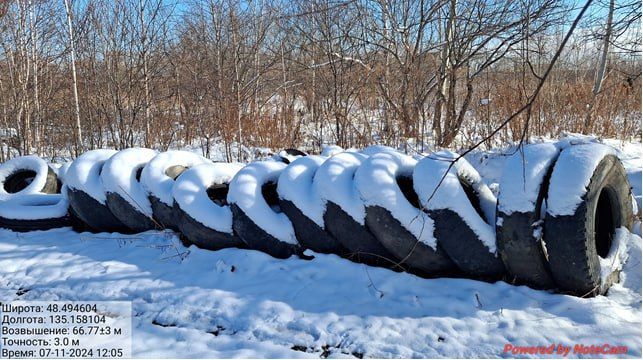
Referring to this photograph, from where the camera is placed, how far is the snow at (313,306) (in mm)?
2041

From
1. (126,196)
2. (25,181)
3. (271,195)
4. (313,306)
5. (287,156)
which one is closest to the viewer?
(313,306)

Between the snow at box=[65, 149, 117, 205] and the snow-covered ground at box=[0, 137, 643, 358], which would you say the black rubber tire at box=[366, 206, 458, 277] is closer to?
the snow-covered ground at box=[0, 137, 643, 358]

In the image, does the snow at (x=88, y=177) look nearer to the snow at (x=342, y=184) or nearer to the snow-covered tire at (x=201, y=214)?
the snow-covered tire at (x=201, y=214)

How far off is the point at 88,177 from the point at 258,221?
195cm

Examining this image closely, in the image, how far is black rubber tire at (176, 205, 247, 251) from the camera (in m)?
3.24

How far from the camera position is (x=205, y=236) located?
3.27 m

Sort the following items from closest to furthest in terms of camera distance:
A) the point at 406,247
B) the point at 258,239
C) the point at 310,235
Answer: the point at 406,247
the point at 310,235
the point at 258,239

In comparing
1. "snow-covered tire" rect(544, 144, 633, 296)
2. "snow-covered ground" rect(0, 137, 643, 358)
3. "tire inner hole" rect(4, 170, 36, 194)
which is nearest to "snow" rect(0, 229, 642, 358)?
"snow-covered ground" rect(0, 137, 643, 358)

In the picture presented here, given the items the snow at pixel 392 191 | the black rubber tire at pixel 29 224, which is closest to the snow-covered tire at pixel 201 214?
the snow at pixel 392 191

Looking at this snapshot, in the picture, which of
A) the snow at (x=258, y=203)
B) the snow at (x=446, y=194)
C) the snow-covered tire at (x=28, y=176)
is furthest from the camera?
the snow-covered tire at (x=28, y=176)

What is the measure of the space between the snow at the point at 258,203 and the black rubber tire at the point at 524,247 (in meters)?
1.44

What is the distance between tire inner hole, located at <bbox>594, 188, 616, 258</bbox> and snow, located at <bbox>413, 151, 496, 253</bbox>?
2.59ft

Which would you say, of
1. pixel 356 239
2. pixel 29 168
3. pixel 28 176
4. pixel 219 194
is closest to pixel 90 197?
pixel 219 194

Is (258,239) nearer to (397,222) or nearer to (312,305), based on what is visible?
(312,305)
